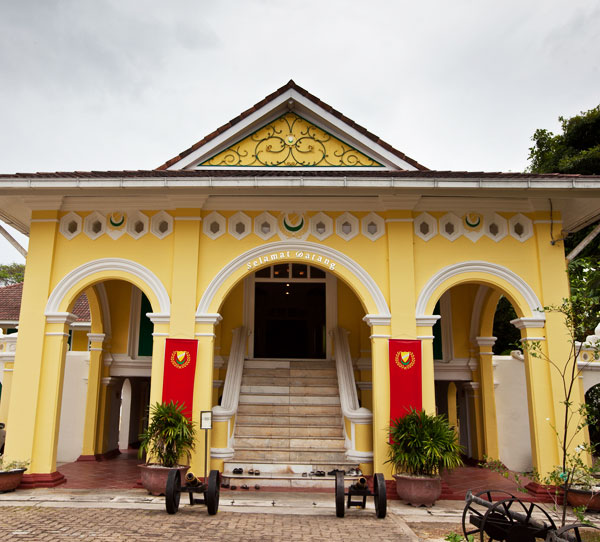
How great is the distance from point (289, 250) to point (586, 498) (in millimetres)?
5994

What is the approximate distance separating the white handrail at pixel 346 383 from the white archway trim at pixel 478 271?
216 cm

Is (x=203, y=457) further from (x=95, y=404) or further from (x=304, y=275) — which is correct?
(x=304, y=275)

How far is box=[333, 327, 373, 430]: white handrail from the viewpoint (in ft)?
30.5

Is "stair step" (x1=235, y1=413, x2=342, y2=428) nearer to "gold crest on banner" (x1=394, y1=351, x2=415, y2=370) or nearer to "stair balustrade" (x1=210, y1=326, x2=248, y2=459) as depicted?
"stair balustrade" (x1=210, y1=326, x2=248, y2=459)

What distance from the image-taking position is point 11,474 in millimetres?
8102

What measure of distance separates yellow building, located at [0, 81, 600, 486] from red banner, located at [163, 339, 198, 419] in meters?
0.09

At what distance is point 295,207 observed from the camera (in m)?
9.40

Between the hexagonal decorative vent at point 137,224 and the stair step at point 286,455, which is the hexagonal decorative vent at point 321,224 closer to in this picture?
the hexagonal decorative vent at point 137,224

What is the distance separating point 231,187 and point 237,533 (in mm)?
5085

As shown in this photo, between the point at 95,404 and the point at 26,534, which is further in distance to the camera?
the point at 95,404

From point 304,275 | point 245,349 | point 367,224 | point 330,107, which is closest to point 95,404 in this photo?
point 245,349

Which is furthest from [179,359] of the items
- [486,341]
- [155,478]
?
[486,341]

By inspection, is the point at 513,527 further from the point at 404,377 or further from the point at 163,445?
the point at 163,445

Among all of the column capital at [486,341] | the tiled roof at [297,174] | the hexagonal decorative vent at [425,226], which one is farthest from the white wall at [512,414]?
the tiled roof at [297,174]
